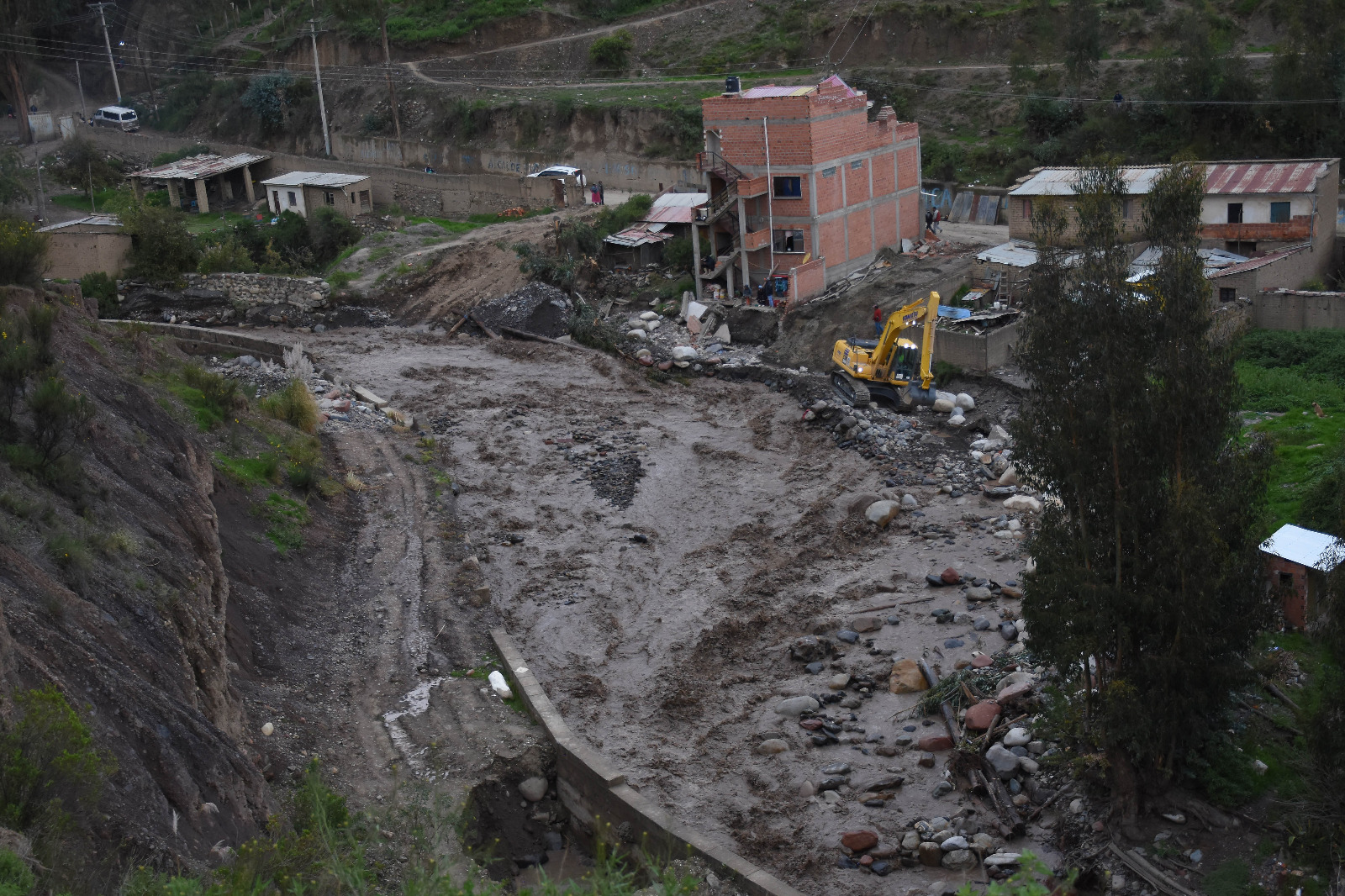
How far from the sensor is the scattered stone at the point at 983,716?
14398 millimetres

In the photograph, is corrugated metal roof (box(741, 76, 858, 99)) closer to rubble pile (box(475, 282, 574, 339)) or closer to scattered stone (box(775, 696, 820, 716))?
rubble pile (box(475, 282, 574, 339))

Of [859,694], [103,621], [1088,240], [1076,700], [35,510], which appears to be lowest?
[859,694]

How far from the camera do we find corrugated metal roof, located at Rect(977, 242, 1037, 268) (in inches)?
1224

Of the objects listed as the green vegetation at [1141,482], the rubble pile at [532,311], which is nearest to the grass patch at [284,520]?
the green vegetation at [1141,482]

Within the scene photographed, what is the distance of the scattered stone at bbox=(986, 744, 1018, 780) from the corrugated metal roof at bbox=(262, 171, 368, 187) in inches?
1467

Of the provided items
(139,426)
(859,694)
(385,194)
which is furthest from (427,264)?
(859,694)

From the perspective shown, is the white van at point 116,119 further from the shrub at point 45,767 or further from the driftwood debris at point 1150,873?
the driftwood debris at point 1150,873

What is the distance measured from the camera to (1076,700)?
1259cm

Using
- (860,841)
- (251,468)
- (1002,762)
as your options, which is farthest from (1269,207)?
(251,468)

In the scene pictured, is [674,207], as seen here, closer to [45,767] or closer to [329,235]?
[329,235]

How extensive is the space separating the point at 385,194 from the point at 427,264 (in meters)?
10.4

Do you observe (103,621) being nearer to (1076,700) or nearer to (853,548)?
(1076,700)

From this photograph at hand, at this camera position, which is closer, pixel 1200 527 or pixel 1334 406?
pixel 1200 527

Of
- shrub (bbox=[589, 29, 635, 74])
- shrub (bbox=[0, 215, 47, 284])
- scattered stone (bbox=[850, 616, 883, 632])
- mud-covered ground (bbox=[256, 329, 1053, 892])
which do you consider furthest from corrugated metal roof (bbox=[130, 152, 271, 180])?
scattered stone (bbox=[850, 616, 883, 632])
